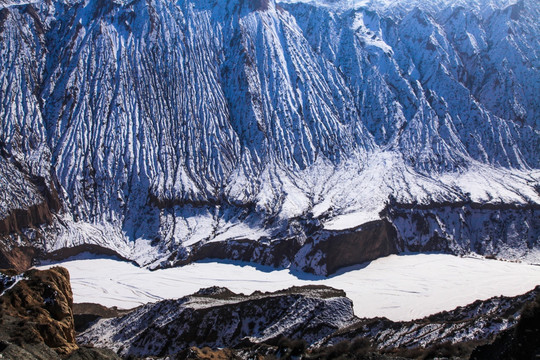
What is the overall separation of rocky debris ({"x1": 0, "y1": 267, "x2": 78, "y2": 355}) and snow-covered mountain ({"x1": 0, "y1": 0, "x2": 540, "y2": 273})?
3982 centimetres

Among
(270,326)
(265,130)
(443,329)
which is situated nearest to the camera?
(443,329)

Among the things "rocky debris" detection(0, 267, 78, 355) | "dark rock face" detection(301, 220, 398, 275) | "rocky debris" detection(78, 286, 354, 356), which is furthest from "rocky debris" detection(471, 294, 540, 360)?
"dark rock face" detection(301, 220, 398, 275)

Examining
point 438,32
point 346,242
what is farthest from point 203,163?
point 438,32

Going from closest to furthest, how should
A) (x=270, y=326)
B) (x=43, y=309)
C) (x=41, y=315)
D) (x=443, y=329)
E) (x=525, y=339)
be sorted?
(x=525, y=339)
(x=41, y=315)
(x=43, y=309)
(x=443, y=329)
(x=270, y=326)

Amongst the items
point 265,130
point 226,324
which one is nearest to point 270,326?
point 226,324

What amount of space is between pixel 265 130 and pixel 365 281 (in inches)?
1386

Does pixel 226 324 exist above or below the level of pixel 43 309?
below

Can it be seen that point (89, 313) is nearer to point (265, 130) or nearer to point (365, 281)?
point (365, 281)

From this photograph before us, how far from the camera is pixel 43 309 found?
2112cm

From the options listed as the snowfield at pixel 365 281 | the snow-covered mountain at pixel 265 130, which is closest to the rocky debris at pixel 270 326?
the snowfield at pixel 365 281

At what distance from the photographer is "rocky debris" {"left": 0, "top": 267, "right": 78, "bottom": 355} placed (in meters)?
18.4

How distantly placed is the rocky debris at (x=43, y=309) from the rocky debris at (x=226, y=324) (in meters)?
12.1

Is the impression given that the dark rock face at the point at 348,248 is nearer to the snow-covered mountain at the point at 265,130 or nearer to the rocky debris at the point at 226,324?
the snow-covered mountain at the point at 265,130

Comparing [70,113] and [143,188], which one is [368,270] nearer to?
[143,188]
